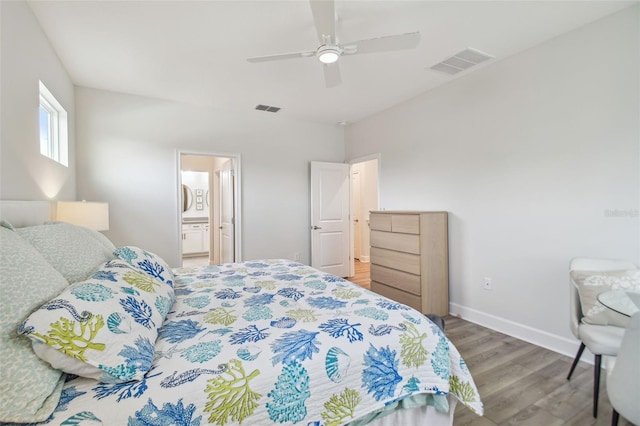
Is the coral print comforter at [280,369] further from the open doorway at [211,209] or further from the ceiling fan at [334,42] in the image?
the open doorway at [211,209]

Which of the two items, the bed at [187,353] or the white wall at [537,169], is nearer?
the bed at [187,353]

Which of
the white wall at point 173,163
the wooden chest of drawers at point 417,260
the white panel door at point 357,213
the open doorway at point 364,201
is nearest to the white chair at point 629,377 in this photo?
the wooden chest of drawers at point 417,260

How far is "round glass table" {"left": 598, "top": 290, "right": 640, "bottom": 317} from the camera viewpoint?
1308 mm

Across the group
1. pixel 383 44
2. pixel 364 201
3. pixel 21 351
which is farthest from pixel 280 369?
pixel 364 201

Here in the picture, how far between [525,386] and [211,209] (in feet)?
17.0

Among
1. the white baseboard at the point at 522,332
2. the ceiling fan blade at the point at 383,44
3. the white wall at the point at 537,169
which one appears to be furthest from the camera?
the white baseboard at the point at 522,332

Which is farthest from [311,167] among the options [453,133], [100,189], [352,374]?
[352,374]

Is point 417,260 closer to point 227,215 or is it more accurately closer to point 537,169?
point 537,169

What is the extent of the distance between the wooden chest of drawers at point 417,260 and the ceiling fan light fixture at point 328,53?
182 cm

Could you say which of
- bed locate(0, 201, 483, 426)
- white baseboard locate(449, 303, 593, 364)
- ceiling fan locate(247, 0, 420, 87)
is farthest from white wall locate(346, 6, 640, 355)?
bed locate(0, 201, 483, 426)

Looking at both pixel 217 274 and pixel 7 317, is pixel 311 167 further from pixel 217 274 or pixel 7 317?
pixel 7 317

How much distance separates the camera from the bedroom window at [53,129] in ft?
8.44

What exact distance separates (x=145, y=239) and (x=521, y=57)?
4.56 meters

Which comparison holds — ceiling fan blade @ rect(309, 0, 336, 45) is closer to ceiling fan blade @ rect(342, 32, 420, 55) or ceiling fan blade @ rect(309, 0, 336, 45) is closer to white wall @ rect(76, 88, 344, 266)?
ceiling fan blade @ rect(342, 32, 420, 55)
